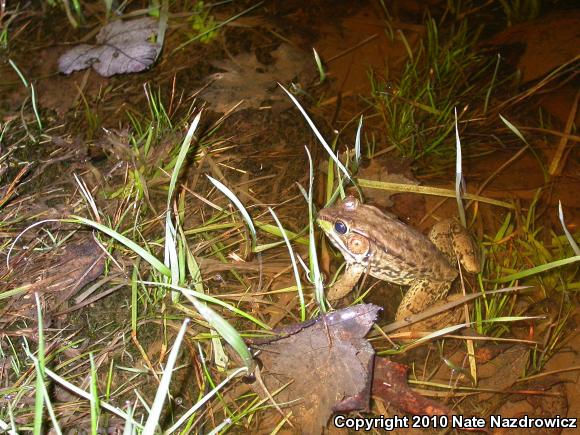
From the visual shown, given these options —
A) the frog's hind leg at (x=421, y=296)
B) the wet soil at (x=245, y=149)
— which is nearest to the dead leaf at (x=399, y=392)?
the wet soil at (x=245, y=149)

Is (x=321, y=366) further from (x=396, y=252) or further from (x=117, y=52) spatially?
(x=117, y=52)

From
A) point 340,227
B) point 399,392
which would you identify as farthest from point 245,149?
point 399,392

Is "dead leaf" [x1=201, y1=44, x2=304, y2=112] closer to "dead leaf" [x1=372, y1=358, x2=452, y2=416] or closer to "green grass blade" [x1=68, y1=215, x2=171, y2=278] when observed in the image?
"green grass blade" [x1=68, y1=215, x2=171, y2=278]

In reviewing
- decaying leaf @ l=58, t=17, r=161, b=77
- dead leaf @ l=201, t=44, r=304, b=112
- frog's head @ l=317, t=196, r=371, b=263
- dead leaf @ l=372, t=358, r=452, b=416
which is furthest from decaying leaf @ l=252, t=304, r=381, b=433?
decaying leaf @ l=58, t=17, r=161, b=77

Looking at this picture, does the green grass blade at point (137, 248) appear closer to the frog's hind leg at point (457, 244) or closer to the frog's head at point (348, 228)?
the frog's head at point (348, 228)

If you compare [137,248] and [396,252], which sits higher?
[137,248]

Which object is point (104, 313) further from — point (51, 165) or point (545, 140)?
point (545, 140)
